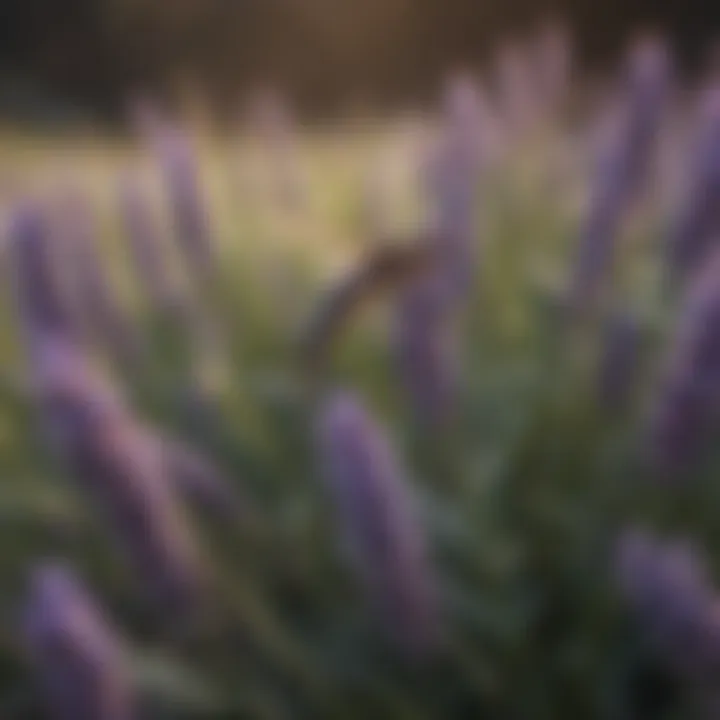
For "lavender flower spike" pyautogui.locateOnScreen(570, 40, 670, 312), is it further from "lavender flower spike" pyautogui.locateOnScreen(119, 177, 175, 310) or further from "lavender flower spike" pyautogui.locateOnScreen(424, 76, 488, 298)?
"lavender flower spike" pyautogui.locateOnScreen(119, 177, 175, 310)

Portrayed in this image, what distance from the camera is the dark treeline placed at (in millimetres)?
2314

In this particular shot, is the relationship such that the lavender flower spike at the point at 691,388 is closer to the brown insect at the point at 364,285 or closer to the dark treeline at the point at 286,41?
the brown insect at the point at 364,285

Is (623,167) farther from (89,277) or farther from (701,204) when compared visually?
(89,277)

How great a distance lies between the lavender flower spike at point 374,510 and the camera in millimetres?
317

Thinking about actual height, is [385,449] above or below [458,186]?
below

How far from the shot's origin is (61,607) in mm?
286

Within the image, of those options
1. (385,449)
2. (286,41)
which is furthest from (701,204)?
(286,41)

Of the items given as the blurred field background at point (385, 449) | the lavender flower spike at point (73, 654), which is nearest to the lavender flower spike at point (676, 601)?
the blurred field background at point (385, 449)

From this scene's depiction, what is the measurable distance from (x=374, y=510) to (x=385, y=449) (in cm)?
1

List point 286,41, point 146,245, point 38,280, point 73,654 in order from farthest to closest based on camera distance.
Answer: point 286,41, point 146,245, point 38,280, point 73,654

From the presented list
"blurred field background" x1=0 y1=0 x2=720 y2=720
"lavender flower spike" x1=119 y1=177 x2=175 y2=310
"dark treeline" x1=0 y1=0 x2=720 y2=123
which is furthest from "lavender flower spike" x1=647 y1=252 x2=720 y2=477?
"dark treeline" x1=0 y1=0 x2=720 y2=123

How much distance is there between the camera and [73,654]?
287 mm

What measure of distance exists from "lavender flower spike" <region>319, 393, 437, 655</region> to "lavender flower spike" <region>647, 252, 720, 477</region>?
7 cm

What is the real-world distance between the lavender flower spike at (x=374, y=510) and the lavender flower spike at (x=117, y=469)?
0.04m
